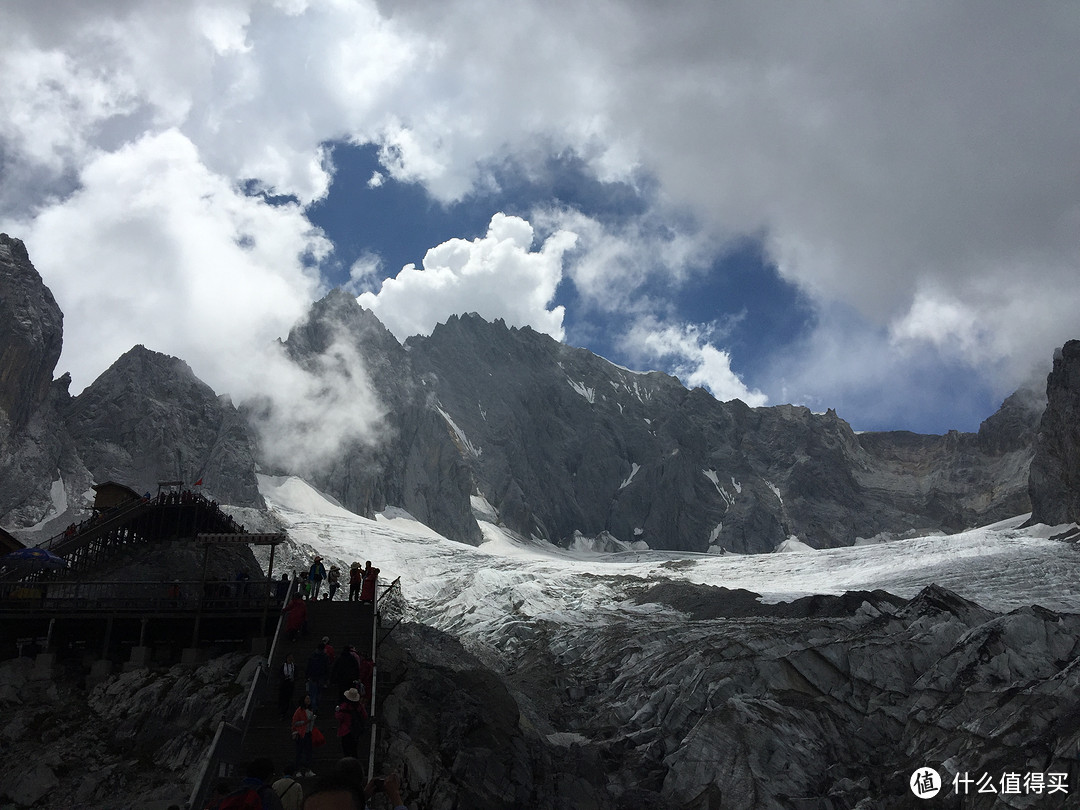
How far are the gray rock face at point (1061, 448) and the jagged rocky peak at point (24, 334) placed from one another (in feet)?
553

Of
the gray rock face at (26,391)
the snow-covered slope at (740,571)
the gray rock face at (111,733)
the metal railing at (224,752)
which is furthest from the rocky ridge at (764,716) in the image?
the gray rock face at (26,391)

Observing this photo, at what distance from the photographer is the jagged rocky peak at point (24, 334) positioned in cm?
12912

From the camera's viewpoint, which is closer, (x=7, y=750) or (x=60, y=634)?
(x=7, y=750)

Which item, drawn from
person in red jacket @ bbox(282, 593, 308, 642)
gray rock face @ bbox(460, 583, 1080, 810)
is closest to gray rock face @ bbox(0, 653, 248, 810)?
person in red jacket @ bbox(282, 593, 308, 642)

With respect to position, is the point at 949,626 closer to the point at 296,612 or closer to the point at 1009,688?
the point at 1009,688

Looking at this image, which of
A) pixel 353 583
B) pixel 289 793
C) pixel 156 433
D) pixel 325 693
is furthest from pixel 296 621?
pixel 156 433

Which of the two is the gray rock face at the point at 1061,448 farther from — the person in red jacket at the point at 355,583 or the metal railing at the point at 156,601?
the metal railing at the point at 156,601

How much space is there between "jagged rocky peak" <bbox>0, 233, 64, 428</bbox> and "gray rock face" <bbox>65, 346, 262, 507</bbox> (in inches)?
596

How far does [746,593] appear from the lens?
78.4m

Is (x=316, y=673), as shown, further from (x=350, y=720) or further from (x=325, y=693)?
(x=350, y=720)

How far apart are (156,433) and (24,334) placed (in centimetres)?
3239

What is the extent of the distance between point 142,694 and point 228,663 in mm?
2983

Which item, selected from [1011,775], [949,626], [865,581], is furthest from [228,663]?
[865,581]

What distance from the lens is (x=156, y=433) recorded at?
157625 millimetres
